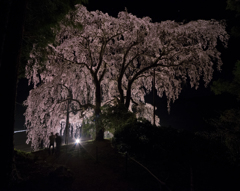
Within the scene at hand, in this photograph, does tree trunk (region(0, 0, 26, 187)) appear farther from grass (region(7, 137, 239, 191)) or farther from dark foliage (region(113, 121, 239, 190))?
dark foliage (region(113, 121, 239, 190))

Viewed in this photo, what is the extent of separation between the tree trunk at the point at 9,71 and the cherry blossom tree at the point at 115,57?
399 cm

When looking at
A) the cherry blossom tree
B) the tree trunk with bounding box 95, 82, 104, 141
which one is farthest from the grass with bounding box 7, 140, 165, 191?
Answer: the cherry blossom tree

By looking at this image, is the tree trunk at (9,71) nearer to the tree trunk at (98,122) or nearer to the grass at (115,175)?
the grass at (115,175)

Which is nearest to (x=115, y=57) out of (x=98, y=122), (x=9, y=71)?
(x=98, y=122)

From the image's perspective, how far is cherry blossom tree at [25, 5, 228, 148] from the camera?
9.73m

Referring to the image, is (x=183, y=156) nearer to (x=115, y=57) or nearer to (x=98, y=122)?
(x=98, y=122)

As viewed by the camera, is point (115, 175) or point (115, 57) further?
point (115, 57)

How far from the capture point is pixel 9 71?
3.81 m

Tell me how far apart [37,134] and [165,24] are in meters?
11.8

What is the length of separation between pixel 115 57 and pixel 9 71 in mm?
9368

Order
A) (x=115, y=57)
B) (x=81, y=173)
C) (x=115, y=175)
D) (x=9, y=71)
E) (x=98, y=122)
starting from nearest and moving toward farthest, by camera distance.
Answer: (x=9, y=71)
(x=115, y=175)
(x=81, y=173)
(x=98, y=122)
(x=115, y=57)

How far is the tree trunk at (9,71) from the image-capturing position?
3682mm

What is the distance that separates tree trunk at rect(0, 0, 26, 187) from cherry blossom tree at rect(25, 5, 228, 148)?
3991 millimetres

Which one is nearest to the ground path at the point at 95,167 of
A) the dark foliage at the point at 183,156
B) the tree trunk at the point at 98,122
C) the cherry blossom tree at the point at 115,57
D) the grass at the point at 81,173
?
the grass at the point at 81,173
